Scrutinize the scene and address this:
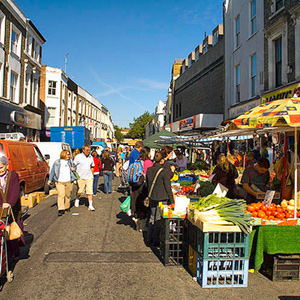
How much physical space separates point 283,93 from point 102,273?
11808 millimetres

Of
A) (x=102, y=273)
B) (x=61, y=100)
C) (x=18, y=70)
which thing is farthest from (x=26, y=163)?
(x=61, y=100)

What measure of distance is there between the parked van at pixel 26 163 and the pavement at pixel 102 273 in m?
2.67

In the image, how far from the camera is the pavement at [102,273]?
13.6 feet

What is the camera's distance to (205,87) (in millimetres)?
25969

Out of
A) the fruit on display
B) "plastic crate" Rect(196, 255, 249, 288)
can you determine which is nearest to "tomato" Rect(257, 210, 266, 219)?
the fruit on display

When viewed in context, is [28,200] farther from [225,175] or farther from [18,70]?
[18,70]

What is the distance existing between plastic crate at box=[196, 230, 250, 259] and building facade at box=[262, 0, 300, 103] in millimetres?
9871

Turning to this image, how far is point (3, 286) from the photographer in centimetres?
432

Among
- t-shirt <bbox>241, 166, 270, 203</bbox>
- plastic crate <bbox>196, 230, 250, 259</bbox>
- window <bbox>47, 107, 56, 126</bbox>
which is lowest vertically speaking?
plastic crate <bbox>196, 230, 250, 259</bbox>

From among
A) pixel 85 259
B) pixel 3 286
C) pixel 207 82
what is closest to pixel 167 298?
pixel 85 259

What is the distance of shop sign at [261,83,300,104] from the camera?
12.7 m

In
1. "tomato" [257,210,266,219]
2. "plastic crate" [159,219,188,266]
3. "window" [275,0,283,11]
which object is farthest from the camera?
"window" [275,0,283,11]

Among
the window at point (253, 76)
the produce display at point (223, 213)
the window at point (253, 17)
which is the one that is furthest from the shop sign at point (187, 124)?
the produce display at point (223, 213)

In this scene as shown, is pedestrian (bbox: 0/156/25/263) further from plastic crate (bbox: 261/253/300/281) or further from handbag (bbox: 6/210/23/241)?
plastic crate (bbox: 261/253/300/281)
